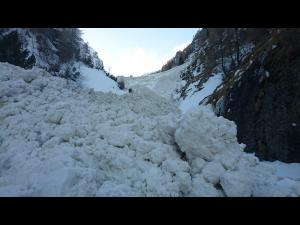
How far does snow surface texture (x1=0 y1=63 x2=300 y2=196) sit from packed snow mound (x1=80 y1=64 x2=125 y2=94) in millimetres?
15488

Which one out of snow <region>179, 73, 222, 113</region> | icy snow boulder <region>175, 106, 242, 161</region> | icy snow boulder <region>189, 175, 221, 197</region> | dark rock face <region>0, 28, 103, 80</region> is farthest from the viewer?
snow <region>179, 73, 222, 113</region>

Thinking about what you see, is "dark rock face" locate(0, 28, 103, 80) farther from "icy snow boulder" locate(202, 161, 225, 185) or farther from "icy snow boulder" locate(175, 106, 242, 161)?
"icy snow boulder" locate(202, 161, 225, 185)

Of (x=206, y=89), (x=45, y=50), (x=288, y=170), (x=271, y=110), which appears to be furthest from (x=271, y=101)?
(x=45, y=50)

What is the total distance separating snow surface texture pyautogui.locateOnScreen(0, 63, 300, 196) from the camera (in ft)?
19.4

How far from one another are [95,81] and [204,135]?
2055 cm

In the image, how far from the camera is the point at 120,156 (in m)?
6.91

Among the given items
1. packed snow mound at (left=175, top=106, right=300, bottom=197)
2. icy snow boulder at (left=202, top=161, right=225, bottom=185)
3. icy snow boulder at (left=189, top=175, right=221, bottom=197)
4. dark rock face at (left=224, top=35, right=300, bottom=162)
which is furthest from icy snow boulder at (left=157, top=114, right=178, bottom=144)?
dark rock face at (left=224, top=35, right=300, bottom=162)

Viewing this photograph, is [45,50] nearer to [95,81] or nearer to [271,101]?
[95,81]

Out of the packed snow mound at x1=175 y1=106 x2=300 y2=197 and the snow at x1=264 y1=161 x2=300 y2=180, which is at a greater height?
the packed snow mound at x1=175 y1=106 x2=300 y2=197
